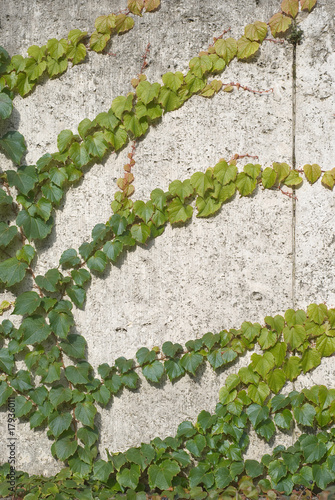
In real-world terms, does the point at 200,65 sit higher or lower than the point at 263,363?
higher

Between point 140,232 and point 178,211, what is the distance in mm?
238

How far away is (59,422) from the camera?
2.32 metres

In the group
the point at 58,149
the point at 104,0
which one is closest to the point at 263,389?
the point at 58,149

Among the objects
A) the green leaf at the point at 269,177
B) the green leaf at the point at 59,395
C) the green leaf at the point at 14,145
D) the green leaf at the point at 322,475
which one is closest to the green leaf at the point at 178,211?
the green leaf at the point at 269,177

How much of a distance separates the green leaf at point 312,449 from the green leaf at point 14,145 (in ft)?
7.01

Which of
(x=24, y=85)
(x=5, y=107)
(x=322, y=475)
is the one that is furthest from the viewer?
(x=24, y=85)

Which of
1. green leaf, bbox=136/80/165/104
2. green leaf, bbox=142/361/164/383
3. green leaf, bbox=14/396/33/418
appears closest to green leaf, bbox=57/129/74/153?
green leaf, bbox=136/80/165/104

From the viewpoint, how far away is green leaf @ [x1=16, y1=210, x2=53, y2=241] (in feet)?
7.73

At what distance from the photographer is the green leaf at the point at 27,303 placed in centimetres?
230

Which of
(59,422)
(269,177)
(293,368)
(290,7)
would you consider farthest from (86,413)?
(290,7)

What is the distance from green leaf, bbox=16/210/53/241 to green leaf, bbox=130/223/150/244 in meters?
0.46

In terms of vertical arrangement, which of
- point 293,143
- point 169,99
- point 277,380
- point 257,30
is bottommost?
point 277,380

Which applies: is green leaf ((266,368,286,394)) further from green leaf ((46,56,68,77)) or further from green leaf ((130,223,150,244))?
green leaf ((46,56,68,77))

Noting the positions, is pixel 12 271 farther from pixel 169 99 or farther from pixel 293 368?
pixel 293 368
